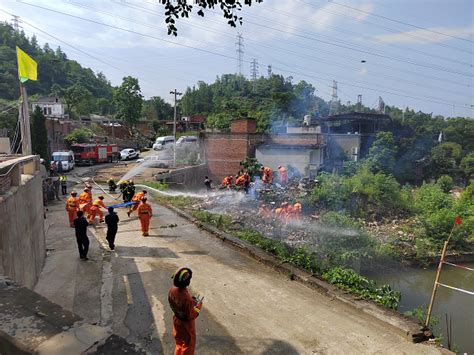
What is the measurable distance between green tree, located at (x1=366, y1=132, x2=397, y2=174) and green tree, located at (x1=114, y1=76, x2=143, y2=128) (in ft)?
113

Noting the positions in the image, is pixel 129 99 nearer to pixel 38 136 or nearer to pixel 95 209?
pixel 38 136

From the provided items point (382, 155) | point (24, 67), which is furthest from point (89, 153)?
point (24, 67)

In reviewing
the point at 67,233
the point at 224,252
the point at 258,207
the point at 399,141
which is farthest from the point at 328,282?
the point at 399,141

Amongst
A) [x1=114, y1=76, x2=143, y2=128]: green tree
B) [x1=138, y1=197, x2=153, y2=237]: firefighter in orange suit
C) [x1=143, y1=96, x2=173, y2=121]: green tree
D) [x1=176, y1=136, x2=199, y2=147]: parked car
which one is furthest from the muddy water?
[x1=143, y1=96, x2=173, y2=121]: green tree

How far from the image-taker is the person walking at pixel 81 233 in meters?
9.09

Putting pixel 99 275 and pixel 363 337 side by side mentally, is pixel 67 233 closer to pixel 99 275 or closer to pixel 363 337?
pixel 99 275

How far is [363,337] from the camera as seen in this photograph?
19.5 ft

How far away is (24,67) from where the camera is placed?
9.88 metres

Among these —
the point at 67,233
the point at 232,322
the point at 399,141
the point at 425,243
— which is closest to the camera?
the point at 232,322

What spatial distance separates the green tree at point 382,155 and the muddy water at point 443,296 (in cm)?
1384

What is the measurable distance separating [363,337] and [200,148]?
92.7 feet

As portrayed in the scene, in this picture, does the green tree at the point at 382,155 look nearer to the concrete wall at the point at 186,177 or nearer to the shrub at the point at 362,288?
the concrete wall at the point at 186,177

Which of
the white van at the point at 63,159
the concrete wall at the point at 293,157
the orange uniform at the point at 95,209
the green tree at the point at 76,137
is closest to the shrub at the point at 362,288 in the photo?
the orange uniform at the point at 95,209

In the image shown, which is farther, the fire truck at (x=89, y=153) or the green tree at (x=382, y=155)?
the fire truck at (x=89, y=153)
